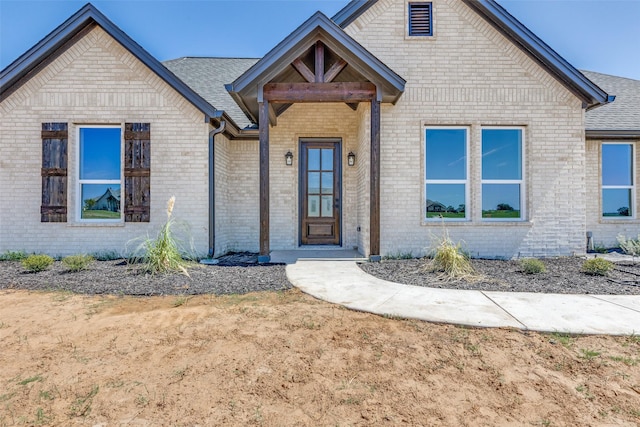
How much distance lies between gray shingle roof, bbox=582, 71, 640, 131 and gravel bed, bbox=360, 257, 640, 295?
391 centimetres

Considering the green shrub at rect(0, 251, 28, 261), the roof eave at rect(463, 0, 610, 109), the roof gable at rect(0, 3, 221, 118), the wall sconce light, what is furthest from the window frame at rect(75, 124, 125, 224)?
the roof eave at rect(463, 0, 610, 109)

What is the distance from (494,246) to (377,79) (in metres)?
4.19

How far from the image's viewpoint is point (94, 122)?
6949mm

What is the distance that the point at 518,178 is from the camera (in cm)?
702

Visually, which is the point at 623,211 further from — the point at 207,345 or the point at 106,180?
the point at 106,180

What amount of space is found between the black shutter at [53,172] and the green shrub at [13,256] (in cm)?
79

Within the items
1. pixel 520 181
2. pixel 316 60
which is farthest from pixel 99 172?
pixel 520 181

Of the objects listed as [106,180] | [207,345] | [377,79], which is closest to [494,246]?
[377,79]

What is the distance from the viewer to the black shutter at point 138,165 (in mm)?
6926

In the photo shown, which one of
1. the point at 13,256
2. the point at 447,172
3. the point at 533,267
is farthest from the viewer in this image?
the point at 447,172

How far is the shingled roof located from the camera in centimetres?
788

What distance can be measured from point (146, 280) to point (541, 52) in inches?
330

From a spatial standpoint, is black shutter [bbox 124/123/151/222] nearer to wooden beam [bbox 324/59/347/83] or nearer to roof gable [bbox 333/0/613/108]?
wooden beam [bbox 324/59/347/83]

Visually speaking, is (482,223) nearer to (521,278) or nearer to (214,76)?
(521,278)
